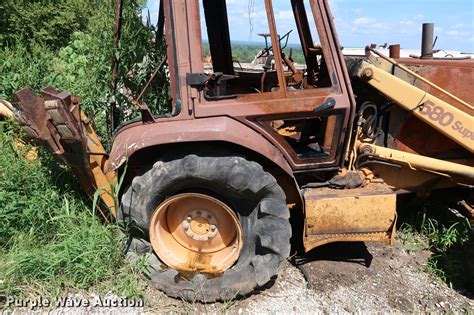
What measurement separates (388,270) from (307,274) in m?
0.65

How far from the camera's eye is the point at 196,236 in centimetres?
304

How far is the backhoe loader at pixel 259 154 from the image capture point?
2.72 metres

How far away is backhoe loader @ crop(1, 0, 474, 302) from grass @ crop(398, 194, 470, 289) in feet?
0.82

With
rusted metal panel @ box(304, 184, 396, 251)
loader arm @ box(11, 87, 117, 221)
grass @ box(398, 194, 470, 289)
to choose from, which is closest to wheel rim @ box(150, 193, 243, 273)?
loader arm @ box(11, 87, 117, 221)

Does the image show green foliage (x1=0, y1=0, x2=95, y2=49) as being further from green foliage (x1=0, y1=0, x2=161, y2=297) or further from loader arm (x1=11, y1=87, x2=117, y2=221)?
loader arm (x1=11, y1=87, x2=117, y2=221)

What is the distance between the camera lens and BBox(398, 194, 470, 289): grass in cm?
318

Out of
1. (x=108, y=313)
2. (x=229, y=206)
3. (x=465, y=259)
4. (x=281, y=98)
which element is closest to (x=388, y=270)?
(x=465, y=259)

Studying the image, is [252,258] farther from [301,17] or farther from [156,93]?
[301,17]

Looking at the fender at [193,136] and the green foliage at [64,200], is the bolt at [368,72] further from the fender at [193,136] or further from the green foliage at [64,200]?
the green foliage at [64,200]

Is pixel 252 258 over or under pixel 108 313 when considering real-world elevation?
over

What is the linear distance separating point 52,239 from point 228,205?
1429 mm

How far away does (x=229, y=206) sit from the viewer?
114 inches

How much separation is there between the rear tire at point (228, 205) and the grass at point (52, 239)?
225mm

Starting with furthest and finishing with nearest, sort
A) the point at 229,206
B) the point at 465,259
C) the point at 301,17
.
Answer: the point at 301,17, the point at 465,259, the point at 229,206
